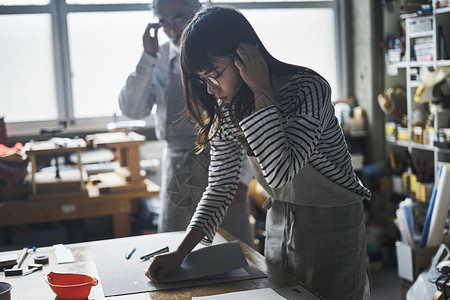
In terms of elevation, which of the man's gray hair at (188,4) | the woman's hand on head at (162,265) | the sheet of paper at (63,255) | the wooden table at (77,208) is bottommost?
the wooden table at (77,208)

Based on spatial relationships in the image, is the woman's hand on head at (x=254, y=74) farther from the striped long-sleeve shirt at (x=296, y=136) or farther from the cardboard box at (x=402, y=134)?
the cardboard box at (x=402, y=134)

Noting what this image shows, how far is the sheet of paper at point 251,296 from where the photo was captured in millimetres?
1373

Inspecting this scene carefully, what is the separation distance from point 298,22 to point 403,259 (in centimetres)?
206

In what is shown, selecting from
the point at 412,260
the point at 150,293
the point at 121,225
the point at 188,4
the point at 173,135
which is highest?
the point at 188,4

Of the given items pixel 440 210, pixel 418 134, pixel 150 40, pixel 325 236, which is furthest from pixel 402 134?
pixel 325 236

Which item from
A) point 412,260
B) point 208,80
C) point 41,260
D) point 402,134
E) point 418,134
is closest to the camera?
point 208,80

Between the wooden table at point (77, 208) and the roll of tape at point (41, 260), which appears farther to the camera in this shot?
Result: the wooden table at point (77, 208)

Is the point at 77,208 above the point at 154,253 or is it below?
below

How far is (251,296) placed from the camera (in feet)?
4.55

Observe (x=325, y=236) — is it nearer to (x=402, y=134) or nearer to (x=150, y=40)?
(x=150, y=40)

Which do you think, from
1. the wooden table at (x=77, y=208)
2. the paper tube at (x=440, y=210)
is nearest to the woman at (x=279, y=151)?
the paper tube at (x=440, y=210)

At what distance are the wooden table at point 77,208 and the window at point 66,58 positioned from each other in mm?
780

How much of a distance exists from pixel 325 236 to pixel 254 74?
0.50 metres

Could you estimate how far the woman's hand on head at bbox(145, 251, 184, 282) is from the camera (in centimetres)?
153
